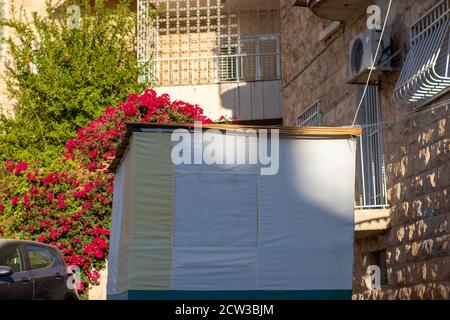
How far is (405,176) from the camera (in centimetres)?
1346

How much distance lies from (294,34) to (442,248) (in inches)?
350

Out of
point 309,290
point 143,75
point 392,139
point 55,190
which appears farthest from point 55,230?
point 309,290

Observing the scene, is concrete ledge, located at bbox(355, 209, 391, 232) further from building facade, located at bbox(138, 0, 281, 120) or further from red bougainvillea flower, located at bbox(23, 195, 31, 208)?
building facade, located at bbox(138, 0, 281, 120)

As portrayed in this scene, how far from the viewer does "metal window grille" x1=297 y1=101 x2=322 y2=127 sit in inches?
703

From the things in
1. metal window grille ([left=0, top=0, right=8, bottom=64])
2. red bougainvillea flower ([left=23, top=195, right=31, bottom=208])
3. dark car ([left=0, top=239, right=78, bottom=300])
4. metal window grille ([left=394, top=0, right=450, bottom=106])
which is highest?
metal window grille ([left=0, top=0, right=8, bottom=64])

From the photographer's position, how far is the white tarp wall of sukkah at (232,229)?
10828 millimetres

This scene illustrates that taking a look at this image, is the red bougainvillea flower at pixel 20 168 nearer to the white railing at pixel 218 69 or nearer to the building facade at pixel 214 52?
the building facade at pixel 214 52

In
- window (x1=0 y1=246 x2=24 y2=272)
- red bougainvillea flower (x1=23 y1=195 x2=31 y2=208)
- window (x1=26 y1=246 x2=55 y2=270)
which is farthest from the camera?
red bougainvillea flower (x1=23 y1=195 x2=31 y2=208)

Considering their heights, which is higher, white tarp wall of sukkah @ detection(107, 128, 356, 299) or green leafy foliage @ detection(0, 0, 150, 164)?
green leafy foliage @ detection(0, 0, 150, 164)

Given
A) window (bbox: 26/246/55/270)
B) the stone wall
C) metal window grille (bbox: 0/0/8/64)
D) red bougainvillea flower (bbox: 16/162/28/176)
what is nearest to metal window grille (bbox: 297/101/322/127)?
the stone wall

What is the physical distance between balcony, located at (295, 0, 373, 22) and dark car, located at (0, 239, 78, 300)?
630 centimetres

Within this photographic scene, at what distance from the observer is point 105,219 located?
19562 mm

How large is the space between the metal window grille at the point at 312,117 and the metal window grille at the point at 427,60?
Result: 4.49 m

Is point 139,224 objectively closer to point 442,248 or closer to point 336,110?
point 442,248
